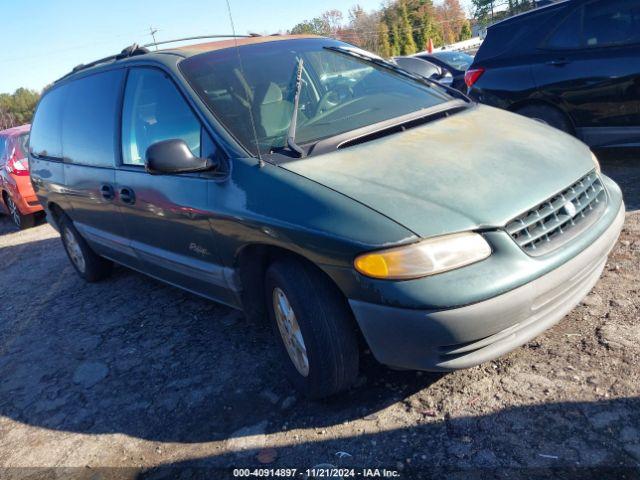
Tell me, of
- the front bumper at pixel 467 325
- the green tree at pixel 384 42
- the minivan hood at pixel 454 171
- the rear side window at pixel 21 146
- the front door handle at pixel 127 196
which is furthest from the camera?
the green tree at pixel 384 42

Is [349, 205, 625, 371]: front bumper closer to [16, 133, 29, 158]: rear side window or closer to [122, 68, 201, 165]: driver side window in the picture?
[122, 68, 201, 165]: driver side window

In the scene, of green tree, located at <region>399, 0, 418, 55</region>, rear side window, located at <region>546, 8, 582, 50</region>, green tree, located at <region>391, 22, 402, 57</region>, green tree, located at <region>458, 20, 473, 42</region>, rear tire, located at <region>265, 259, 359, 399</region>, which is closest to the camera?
rear tire, located at <region>265, 259, 359, 399</region>

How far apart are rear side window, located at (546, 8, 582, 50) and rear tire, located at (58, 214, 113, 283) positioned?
4735mm

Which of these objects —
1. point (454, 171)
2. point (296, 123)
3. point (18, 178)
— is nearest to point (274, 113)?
point (296, 123)

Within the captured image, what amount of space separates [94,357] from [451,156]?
2.71 metres

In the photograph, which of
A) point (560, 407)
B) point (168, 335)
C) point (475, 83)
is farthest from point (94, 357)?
point (475, 83)

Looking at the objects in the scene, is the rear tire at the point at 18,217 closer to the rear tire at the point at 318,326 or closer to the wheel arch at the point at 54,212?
the wheel arch at the point at 54,212

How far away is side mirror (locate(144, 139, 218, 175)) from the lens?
2807 millimetres

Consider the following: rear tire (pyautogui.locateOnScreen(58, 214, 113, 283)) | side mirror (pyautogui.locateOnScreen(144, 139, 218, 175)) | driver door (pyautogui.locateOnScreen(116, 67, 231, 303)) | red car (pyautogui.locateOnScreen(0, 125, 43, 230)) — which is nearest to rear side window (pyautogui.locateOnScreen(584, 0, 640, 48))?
driver door (pyautogui.locateOnScreen(116, 67, 231, 303))

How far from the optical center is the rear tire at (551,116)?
5332mm

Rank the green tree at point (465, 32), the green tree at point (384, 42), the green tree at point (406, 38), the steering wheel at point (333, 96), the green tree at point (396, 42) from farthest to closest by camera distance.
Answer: the green tree at point (465, 32), the green tree at point (406, 38), the green tree at point (396, 42), the green tree at point (384, 42), the steering wheel at point (333, 96)

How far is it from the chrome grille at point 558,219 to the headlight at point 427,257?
19 centimetres

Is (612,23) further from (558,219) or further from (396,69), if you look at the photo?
(558,219)

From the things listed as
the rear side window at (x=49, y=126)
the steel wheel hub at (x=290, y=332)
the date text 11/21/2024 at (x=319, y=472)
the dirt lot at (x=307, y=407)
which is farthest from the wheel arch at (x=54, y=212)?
the date text 11/21/2024 at (x=319, y=472)
